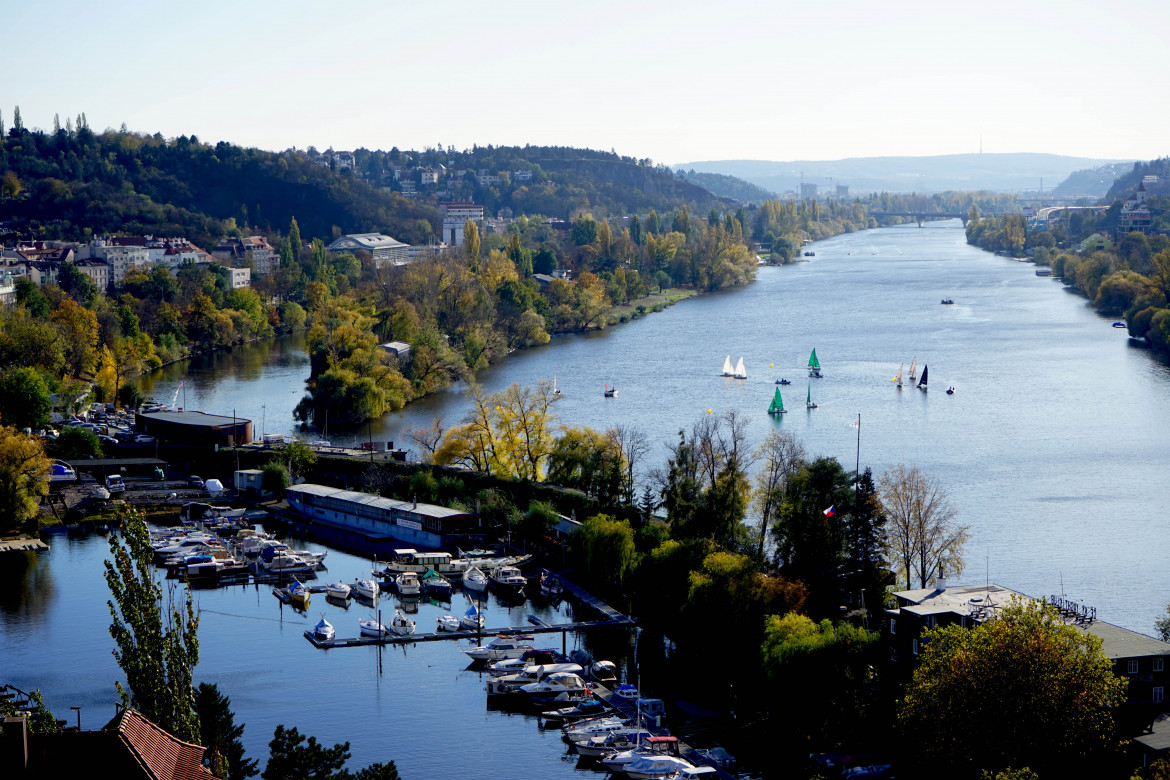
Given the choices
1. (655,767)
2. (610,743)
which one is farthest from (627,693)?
(655,767)

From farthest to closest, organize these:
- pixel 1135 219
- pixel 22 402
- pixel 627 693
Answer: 1. pixel 1135 219
2. pixel 22 402
3. pixel 627 693

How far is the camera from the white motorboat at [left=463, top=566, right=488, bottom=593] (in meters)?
13.8

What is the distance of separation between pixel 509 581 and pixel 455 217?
51.9 meters

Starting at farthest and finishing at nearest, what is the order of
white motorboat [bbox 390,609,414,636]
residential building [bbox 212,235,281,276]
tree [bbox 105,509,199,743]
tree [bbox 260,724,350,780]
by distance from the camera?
1. residential building [bbox 212,235,281,276]
2. white motorboat [bbox 390,609,414,636]
3. tree [bbox 260,724,350,780]
4. tree [bbox 105,509,199,743]

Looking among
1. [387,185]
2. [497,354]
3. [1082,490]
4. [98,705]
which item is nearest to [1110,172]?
[387,185]

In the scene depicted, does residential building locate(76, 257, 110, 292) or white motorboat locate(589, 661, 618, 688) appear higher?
residential building locate(76, 257, 110, 292)

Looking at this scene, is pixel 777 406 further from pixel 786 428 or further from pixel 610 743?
pixel 610 743

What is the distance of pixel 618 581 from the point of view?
43.9 feet

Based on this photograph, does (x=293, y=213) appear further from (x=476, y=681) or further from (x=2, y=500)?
(x=476, y=681)

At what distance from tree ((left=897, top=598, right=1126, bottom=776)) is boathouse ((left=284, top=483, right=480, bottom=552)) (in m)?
7.82

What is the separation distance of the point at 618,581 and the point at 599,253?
109ft

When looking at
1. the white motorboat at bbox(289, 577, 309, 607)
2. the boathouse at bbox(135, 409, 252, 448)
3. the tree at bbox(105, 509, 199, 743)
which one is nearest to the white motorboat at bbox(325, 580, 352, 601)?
the white motorboat at bbox(289, 577, 309, 607)

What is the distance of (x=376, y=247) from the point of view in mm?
50250

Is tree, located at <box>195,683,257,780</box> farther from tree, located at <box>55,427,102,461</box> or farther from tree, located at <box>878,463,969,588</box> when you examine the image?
tree, located at <box>55,427,102,461</box>
